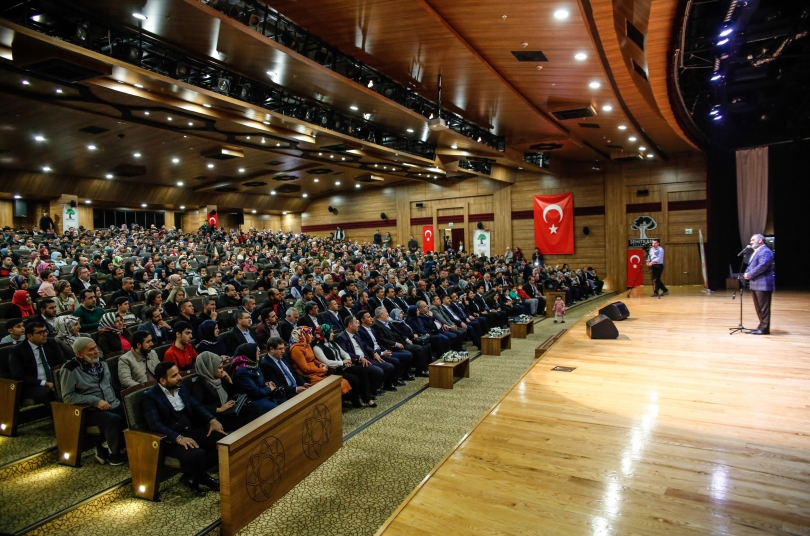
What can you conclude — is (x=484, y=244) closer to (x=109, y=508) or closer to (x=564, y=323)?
(x=564, y=323)

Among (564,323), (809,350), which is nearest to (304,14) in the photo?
(809,350)

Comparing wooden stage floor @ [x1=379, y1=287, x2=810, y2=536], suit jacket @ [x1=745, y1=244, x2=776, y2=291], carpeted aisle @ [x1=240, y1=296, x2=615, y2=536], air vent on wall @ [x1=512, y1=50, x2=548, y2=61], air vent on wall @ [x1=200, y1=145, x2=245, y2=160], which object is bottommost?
carpeted aisle @ [x1=240, y1=296, x2=615, y2=536]

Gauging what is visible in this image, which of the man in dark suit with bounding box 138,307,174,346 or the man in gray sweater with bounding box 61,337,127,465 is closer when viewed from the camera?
the man in gray sweater with bounding box 61,337,127,465

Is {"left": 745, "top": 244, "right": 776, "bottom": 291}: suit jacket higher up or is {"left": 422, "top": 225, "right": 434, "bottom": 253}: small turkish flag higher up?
{"left": 422, "top": 225, "right": 434, "bottom": 253}: small turkish flag

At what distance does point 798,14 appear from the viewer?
19.0ft

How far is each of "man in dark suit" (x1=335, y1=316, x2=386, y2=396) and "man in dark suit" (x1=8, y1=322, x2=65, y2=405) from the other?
2152 mm

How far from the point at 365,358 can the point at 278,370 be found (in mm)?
1018

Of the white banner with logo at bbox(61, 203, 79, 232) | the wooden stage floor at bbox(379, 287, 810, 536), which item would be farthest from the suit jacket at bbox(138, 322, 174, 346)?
the white banner with logo at bbox(61, 203, 79, 232)

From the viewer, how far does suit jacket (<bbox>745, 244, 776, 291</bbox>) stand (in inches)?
178

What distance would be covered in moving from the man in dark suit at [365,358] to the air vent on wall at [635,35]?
406cm

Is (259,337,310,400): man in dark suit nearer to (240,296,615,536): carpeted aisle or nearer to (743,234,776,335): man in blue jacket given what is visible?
(240,296,615,536): carpeted aisle

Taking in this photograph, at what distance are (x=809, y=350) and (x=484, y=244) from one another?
11105 millimetres

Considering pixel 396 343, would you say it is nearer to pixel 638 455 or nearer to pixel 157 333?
pixel 157 333

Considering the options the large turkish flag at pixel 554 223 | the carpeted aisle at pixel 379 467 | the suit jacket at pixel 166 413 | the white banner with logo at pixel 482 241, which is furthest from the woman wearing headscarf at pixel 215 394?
the white banner with logo at pixel 482 241
